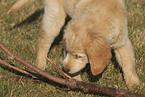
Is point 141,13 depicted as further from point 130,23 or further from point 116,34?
point 116,34

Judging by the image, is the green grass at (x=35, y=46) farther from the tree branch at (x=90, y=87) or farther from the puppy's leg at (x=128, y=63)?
the tree branch at (x=90, y=87)

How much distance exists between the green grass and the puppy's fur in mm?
249

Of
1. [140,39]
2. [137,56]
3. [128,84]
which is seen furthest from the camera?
[140,39]

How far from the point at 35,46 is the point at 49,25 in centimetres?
54

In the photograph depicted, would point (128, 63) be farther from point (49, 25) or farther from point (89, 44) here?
point (49, 25)

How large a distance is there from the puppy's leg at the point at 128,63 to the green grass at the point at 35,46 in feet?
0.32

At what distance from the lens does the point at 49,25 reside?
3.90 metres

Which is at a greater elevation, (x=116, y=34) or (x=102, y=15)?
(x=102, y=15)

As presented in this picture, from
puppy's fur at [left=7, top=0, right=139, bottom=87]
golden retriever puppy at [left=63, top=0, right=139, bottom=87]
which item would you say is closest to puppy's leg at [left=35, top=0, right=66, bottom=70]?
puppy's fur at [left=7, top=0, right=139, bottom=87]

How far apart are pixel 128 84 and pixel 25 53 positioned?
1.77 m

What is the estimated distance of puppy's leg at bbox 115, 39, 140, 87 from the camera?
3.33 m

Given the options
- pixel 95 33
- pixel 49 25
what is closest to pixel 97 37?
pixel 95 33

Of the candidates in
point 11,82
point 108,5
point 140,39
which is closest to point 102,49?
point 108,5

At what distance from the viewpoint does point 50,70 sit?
3.43 metres
